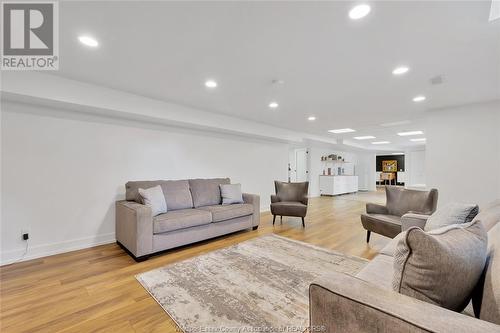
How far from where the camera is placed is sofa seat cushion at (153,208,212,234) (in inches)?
108

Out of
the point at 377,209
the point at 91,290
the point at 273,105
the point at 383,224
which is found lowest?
the point at 91,290

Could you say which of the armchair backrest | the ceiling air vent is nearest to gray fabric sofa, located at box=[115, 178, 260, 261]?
the armchair backrest

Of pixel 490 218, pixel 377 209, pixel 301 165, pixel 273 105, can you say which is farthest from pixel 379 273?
pixel 301 165

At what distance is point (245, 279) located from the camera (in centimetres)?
220

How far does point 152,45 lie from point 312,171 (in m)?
7.47

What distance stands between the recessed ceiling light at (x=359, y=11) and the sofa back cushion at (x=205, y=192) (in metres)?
3.13

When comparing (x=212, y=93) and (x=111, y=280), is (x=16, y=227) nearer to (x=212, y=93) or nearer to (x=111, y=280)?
(x=111, y=280)

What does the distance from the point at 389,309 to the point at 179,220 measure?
2.61 meters

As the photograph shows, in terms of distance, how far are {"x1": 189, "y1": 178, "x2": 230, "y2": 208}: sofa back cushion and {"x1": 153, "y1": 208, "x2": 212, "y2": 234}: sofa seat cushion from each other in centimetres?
41

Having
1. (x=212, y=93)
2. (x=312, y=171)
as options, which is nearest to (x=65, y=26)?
(x=212, y=93)

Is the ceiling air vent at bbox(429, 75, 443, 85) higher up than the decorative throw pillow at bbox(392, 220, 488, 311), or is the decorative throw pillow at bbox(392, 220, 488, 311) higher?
the ceiling air vent at bbox(429, 75, 443, 85)

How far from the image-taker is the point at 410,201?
3115mm

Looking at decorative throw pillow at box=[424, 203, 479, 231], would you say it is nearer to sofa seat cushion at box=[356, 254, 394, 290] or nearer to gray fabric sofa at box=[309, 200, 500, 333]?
sofa seat cushion at box=[356, 254, 394, 290]

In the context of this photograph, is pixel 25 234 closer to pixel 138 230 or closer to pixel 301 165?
pixel 138 230
